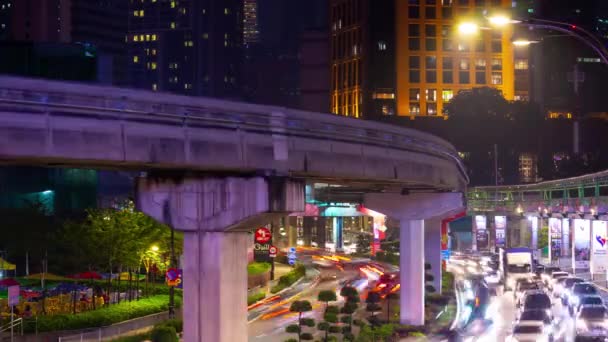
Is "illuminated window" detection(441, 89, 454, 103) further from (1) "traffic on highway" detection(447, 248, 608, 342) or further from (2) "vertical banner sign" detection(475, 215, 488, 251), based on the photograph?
(1) "traffic on highway" detection(447, 248, 608, 342)

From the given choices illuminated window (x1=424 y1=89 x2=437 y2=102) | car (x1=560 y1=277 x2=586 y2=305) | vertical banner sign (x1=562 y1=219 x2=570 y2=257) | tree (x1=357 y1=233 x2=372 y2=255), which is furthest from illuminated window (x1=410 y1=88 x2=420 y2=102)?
car (x1=560 y1=277 x2=586 y2=305)

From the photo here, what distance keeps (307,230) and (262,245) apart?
2428 inches

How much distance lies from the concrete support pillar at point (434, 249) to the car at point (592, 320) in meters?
21.0

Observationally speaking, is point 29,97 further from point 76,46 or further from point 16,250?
point 76,46

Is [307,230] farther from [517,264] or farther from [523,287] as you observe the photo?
[523,287]

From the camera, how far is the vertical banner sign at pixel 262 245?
81438 millimetres

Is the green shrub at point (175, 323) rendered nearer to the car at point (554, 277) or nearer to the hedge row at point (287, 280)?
the hedge row at point (287, 280)

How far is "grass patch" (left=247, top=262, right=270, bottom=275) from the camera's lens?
2785 inches

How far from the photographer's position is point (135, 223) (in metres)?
54.1

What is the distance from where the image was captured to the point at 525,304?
48.5m

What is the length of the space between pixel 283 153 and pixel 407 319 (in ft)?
80.9

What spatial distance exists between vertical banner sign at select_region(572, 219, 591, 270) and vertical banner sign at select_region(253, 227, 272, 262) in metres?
24.0

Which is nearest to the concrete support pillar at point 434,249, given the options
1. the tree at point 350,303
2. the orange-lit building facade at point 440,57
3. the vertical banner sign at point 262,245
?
the vertical banner sign at point 262,245

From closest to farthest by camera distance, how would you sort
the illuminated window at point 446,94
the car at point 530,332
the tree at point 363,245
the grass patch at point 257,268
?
1. the car at point 530,332
2. the grass patch at point 257,268
3. the tree at point 363,245
4. the illuminated window at point 446,94
